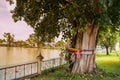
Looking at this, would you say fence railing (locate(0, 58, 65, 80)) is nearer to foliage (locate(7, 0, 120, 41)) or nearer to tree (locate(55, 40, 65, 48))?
foliage (locate(7, 0, 120, 41))

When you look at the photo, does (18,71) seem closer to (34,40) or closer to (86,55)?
(34,40)

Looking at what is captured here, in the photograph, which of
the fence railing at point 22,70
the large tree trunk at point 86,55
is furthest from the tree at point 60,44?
the large tree trunk at point 86,55

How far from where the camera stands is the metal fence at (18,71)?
10060mm

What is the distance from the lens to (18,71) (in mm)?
11141

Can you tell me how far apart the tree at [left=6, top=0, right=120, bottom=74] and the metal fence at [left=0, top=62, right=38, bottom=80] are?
4.49ft

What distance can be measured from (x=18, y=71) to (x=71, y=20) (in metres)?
3.03

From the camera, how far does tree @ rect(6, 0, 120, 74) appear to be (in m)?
9.84

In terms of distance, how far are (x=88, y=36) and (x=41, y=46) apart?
126 inches

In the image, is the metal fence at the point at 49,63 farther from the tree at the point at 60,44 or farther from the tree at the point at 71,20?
the tree at the point at 71,20

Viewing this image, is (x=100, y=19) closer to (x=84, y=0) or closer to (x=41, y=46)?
(x=84, y=0)

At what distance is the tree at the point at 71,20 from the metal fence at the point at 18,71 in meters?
1.37


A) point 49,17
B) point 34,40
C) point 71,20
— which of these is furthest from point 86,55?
point 34,40

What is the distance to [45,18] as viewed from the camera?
479 inches

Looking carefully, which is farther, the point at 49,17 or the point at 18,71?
the point at 49,17
